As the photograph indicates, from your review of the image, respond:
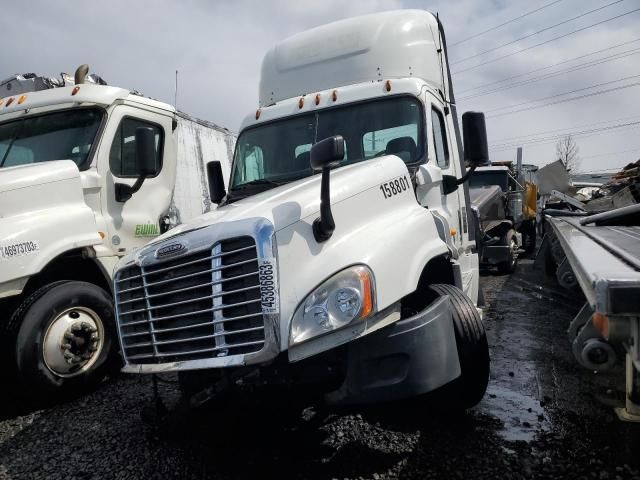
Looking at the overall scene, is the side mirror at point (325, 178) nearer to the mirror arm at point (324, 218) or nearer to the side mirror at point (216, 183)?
the mirror arm at point (324, 218)

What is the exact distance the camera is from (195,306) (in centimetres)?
266

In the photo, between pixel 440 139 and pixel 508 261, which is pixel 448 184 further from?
pixel 508 261

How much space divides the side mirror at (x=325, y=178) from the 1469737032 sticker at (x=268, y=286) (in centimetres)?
34

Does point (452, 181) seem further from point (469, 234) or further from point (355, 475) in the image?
point (355, 475)

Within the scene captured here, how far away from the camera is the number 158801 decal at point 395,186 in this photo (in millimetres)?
3178

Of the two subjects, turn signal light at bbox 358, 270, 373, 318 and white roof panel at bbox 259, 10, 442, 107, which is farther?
white roof panel at bbox 259, 10, 442, 107

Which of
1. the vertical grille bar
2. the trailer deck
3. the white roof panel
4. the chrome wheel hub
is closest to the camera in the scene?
the trailer deck

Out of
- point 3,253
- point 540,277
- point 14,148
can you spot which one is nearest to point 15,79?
point 14,148

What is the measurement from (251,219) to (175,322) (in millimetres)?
748

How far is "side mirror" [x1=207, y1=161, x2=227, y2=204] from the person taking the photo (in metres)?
5.00

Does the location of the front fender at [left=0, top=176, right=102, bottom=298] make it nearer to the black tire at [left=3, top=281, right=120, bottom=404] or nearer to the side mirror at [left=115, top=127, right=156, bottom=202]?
the black tire at [left=3, top=281, right=120, bottom=404]

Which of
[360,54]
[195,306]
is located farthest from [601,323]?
[360,54]

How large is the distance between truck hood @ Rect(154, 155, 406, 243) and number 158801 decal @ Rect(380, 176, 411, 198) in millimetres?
43

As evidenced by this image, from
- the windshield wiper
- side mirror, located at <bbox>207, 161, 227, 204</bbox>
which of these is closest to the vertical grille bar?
the windshield wiper
